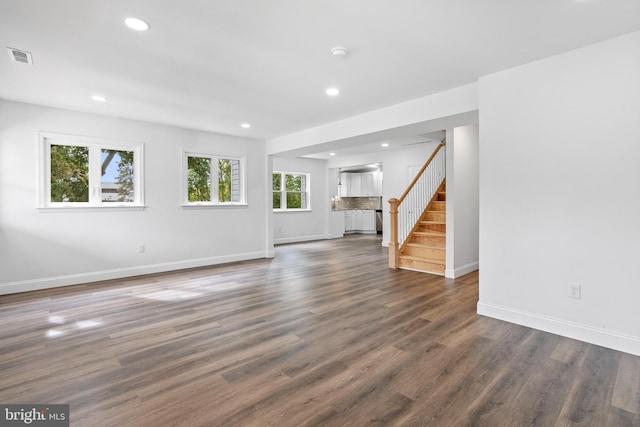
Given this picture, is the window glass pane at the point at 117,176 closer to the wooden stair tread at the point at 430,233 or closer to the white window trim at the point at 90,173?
the white window trim at the point at 90,173

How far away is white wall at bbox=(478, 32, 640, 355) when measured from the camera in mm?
2502

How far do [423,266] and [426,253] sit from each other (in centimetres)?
32

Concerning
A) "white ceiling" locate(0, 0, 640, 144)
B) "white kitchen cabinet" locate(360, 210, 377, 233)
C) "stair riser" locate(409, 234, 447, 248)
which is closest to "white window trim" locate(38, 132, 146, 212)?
"white ceiling" locate(0, 0, 640, 144)

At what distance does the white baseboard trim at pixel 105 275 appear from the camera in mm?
4262

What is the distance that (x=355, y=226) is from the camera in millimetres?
11875

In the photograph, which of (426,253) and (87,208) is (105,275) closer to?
(87,208)

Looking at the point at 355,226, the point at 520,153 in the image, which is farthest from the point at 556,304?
the point at 355,226

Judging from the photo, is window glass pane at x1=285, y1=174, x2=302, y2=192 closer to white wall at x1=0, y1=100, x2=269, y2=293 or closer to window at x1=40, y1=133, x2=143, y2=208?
white wall at x1=0, y1=100, x2=269, y2=293

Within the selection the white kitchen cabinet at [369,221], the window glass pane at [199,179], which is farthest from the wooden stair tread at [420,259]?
the white kitchen cabinet at [369,221]

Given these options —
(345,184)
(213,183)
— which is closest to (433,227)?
(213,183)

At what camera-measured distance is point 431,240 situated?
19.4ft

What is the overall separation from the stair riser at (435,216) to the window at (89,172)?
533 centimetres

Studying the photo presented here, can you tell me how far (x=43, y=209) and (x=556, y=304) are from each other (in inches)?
250

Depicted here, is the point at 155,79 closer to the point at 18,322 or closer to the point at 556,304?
the point at 18,322
